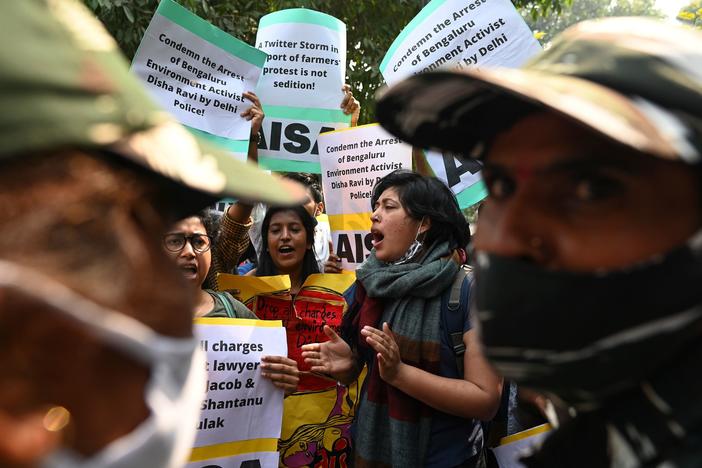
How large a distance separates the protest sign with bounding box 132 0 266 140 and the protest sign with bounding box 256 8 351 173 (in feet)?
1.57

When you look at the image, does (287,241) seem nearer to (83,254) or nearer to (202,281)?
(202,281)

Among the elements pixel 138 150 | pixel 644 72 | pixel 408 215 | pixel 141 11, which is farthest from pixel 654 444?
pixel 141 11

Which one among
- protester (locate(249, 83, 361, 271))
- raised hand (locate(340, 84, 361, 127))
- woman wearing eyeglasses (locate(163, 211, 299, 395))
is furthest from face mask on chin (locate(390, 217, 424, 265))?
raised hand (locate(340, 84, 361, 127))

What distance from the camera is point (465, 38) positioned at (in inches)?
171

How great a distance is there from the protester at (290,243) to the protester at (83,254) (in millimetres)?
3498

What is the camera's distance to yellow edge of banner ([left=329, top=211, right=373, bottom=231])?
471 centimetres

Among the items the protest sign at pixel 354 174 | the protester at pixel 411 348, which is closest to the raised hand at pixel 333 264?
→ the protest sign at pixel 354 174

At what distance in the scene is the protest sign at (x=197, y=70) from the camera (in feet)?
14.0

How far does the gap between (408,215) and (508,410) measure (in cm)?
122

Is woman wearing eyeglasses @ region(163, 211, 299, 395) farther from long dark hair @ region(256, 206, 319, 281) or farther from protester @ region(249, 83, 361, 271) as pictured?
protester @ region(249, 83, 361, 271)

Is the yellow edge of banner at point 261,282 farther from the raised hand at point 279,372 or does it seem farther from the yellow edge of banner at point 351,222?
the yellow edge of banner at point 351,222

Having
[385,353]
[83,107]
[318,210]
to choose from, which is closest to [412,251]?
[385,353]

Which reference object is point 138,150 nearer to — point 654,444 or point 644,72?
point 644,72

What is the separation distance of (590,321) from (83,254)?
2.74 feet
